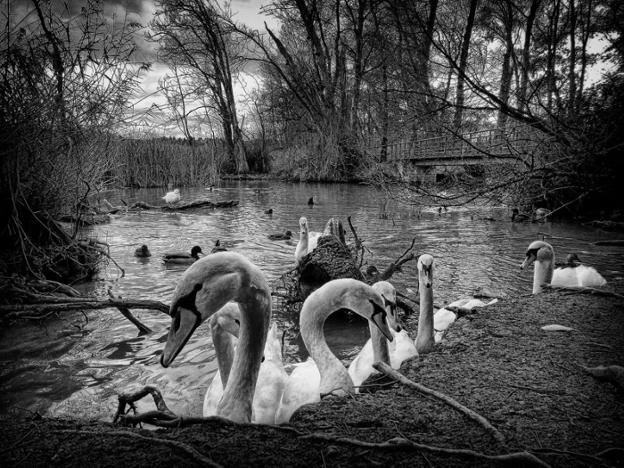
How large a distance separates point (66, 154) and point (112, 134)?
3.31 ft

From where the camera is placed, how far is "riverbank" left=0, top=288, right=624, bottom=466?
1.37m

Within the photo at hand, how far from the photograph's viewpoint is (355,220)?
12.6m

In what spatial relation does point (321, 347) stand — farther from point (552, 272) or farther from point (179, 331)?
point (552, 272)

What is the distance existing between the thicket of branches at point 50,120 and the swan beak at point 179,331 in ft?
10.8

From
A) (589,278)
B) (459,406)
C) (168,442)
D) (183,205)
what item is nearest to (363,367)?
(459,406)

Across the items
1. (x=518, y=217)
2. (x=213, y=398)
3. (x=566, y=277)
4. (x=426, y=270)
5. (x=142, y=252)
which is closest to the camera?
(x=213, y=398)

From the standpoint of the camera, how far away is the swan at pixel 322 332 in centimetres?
277

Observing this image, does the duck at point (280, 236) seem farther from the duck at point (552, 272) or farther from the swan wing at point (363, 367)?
the swan wing at point (363, 367)

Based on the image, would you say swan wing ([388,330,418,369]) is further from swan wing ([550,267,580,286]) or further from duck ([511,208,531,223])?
duck ([511,208,531,223])

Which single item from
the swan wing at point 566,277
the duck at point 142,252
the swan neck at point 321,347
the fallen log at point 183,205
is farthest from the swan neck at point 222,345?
the fallen log at point 183,205

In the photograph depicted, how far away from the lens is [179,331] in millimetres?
1940

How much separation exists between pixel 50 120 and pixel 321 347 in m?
4.71

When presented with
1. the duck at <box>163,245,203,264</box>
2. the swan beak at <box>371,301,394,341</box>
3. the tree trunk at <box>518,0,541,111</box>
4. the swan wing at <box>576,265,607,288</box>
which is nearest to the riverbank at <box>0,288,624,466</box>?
the swan beak at <box>371,301,394,341</box>

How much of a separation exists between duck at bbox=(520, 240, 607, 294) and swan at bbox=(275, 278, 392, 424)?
2828 mm
